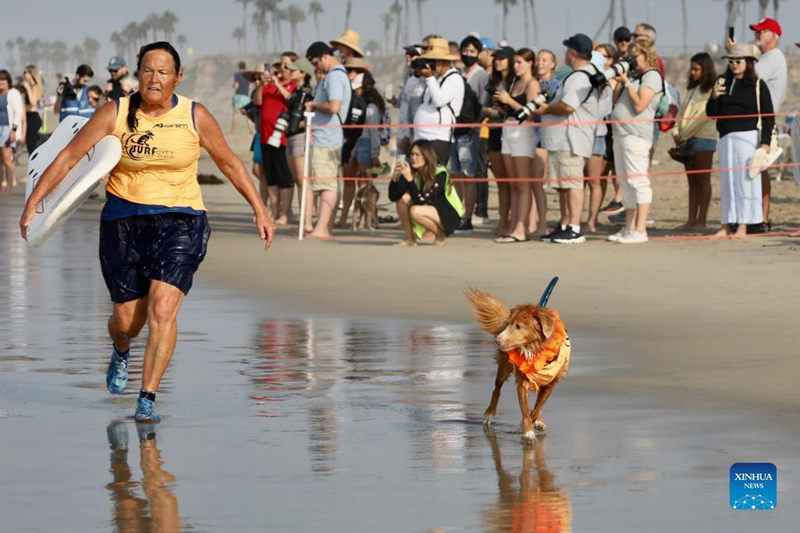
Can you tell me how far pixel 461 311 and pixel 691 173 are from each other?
20.9 feet

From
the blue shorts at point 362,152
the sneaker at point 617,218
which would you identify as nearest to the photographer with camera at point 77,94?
the blue shorts at point 362,152

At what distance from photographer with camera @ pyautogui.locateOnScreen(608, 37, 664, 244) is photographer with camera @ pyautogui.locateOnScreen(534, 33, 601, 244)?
0.27m

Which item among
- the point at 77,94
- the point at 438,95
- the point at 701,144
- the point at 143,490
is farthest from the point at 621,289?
the point at 77,94

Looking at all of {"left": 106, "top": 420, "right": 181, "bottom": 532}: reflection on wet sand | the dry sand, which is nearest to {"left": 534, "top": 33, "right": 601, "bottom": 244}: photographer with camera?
the dry sand

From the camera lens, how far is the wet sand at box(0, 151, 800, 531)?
5914mm

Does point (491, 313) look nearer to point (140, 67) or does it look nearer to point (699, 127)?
point (140, 67)

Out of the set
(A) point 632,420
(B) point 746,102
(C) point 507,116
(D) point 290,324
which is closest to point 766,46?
(B) point 746,102

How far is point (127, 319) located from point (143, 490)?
2.00m

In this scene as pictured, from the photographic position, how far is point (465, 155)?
1850cm

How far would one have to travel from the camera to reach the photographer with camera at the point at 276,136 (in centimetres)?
1886

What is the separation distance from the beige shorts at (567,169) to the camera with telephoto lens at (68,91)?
33.3ft

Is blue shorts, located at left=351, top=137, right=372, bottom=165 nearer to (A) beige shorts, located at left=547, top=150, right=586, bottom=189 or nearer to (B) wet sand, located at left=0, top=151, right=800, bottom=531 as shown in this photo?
(A) beige shorts, located at left=547, top=150, right=586, bottom=189

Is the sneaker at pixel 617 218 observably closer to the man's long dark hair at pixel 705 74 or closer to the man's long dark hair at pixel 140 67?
the man's long dark hair at pixel 705 74

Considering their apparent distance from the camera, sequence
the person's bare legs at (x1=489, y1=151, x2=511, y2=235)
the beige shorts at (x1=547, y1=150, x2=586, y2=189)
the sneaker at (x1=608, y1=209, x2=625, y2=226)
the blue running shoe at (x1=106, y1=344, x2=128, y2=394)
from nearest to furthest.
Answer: the blue running shoe at (x1=106, y1=344, x2=128, y2=394) < the beige shorts at (x1=547, y1=150, x2=586, y2=189) < the person's bare legs at (x1=489, y1=151, x2=511, y2=235) < the sneaker at (x1=608, y1=209, x2=625, y2=226)
